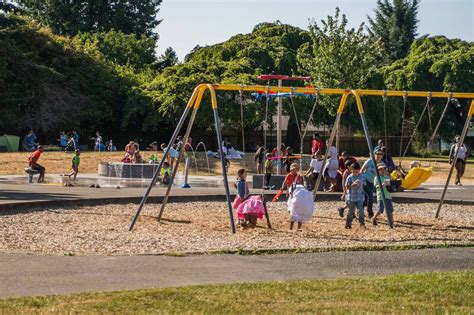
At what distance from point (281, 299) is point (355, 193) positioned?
8480 mm

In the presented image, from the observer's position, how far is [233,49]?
59969mm

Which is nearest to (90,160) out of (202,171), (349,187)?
(202,171)

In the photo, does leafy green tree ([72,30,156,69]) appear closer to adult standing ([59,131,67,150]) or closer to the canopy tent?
adult standing ([59,131,67,150])

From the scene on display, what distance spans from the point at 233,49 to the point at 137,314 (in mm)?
51347

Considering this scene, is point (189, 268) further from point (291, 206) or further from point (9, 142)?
point (9, 142)

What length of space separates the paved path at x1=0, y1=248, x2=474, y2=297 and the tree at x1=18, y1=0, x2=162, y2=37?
7351 centimetres

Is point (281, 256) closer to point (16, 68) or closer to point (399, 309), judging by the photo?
point (399, 309)

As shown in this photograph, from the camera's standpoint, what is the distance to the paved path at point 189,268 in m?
11.0

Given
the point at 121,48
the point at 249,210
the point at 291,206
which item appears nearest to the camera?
the point at 291,206

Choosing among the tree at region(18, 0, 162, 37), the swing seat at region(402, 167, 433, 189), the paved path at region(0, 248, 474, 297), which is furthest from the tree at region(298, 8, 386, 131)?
the tree at region(18, 0, 162, 37)

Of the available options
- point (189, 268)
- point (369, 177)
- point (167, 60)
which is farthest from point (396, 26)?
point (189, 268)

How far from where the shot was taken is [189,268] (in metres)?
12.4

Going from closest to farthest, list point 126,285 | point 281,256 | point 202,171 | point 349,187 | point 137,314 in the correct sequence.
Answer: point 137,314 → point 126,285 → point 281,256 → point 349,187 → point 202,171

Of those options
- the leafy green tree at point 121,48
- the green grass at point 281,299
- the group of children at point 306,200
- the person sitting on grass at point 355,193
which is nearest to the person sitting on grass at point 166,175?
the group of children at point 306,200
